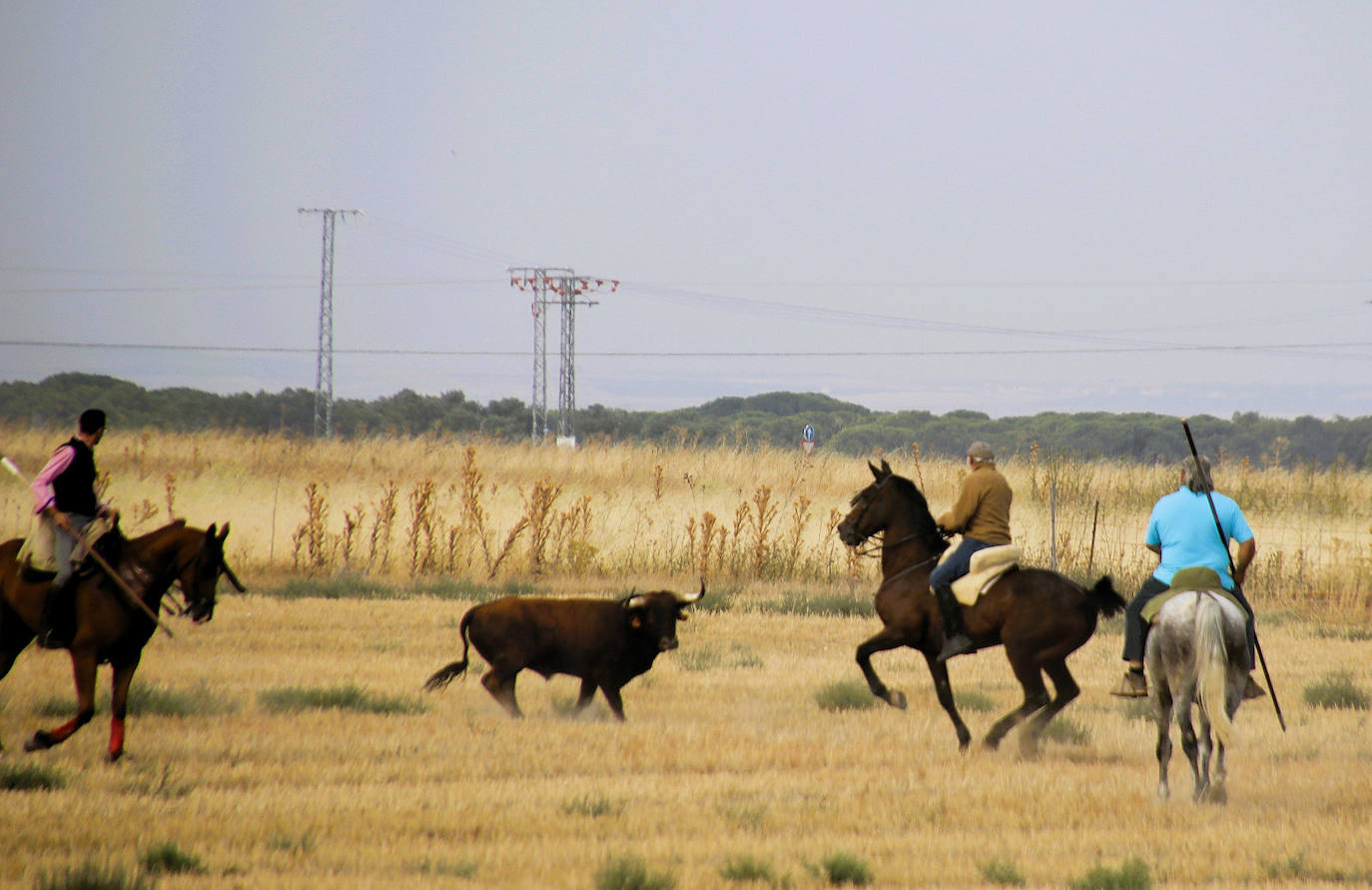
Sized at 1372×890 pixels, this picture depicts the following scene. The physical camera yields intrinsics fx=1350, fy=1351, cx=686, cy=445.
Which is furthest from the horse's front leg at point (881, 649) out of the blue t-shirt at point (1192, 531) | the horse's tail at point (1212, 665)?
the horse's tail at point (1212, 665)

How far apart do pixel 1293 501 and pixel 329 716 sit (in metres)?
23.3

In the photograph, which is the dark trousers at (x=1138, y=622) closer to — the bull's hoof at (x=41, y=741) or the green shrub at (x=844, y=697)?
the green shrub at (x=844, y=697)

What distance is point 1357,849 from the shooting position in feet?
23.2

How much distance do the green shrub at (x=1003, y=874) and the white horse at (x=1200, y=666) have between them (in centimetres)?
201

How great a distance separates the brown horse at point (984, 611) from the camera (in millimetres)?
10039

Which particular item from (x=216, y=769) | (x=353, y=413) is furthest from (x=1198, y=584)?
(x=353, y=413)

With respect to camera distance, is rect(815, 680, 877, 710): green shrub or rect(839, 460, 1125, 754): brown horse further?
rect(815, 680, 877, 710): green shrub

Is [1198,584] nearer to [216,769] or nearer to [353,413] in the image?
[216,769]

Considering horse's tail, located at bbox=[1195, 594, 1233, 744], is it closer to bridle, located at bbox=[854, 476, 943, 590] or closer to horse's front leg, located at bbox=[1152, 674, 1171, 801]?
horse's front leg, located at bbox=[1152, 674, 1171, 801]

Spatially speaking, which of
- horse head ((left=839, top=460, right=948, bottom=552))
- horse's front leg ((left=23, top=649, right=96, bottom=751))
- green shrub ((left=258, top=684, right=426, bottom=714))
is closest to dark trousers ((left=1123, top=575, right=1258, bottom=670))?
horse head ((left=839, top=460, right=948, bottom=552))

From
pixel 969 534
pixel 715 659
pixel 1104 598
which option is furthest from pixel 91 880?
pixel 715 659

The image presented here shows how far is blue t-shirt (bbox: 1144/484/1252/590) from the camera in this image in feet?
28.5

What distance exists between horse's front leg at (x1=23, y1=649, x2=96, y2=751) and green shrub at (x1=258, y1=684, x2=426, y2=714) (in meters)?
2.36

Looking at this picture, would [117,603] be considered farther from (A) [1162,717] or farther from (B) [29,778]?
(A) [1162,717]
